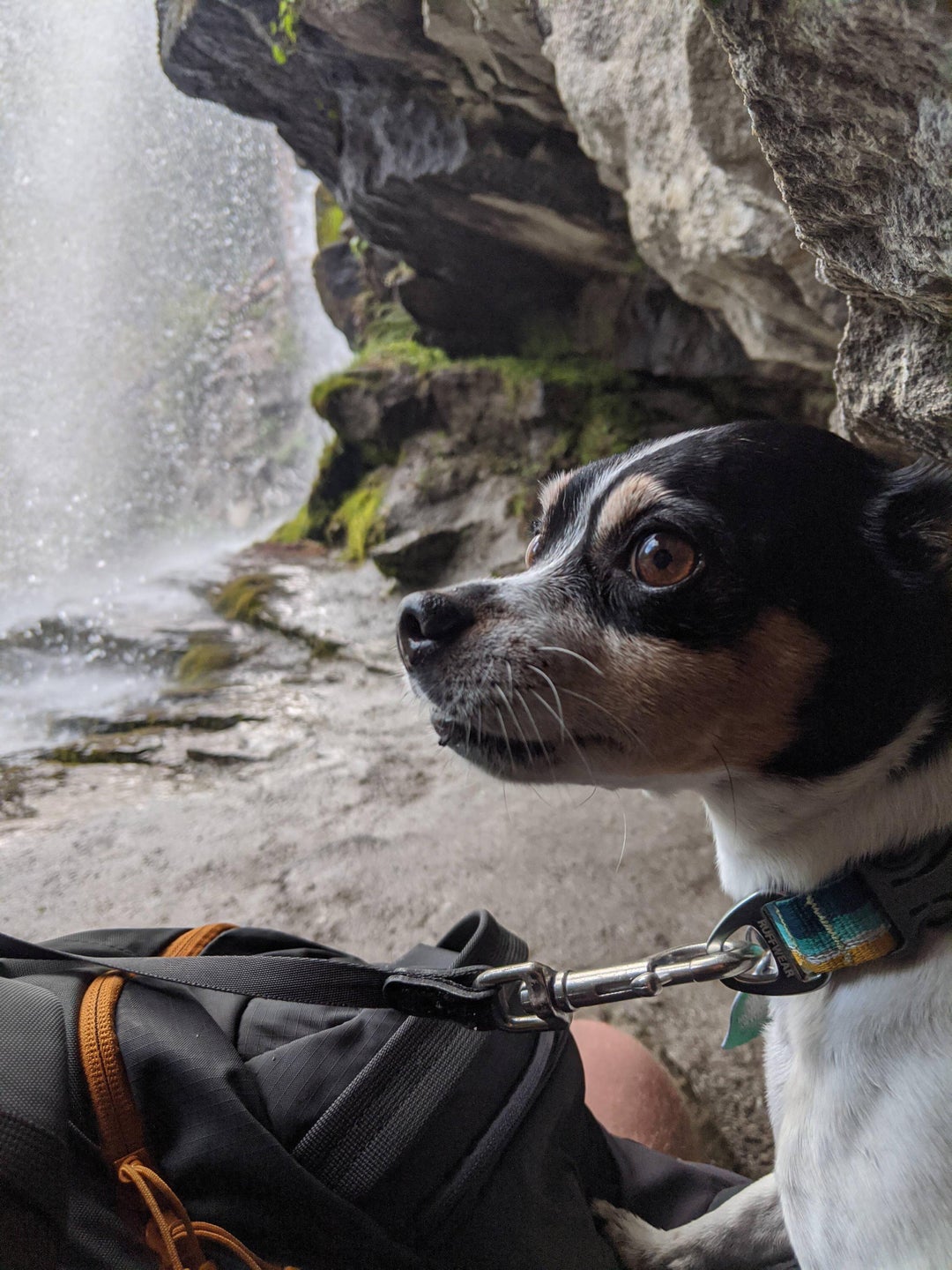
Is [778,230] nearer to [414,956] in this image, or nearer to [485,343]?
[414,956]

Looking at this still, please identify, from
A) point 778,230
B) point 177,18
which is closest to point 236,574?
point 177,18

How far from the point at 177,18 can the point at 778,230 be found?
453 cm

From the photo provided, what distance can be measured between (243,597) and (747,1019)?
233 inches

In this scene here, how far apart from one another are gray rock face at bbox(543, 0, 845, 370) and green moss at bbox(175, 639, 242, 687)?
3.70 m

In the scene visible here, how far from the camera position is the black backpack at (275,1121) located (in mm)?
951

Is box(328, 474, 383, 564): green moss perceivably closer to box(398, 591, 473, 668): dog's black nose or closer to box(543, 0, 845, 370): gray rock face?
box(543, 0, 845, 370): gray rock face

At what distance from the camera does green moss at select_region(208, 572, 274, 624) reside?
6.55 metres

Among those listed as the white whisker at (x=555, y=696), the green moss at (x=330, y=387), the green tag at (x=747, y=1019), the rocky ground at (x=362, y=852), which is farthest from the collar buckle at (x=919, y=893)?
the green moss at (x=330, y=387)

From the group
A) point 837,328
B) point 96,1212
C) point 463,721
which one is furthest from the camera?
point 837,328

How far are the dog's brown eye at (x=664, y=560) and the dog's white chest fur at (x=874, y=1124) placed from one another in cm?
66

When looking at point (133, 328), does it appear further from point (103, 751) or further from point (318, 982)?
point (318, 982)

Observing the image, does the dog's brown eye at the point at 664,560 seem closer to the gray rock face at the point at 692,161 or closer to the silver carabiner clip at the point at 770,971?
the silver carabiner clip at the point at 770,971

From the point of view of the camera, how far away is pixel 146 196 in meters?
11.4

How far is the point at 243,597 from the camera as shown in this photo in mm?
6805
